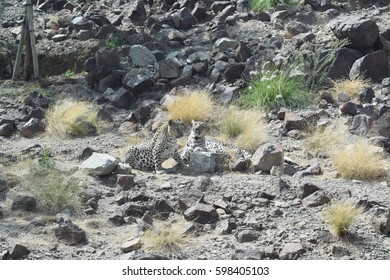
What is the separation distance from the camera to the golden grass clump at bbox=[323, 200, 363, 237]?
36.6 feet

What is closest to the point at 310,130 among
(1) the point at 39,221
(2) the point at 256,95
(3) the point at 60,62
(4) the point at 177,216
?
(2) the point at 256,95

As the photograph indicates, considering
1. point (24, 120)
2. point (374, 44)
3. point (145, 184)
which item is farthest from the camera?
point (374, 44)

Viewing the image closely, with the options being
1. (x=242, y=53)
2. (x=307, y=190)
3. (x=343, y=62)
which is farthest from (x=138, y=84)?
(x=307, y=190)

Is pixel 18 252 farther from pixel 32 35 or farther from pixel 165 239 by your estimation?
pixel 32 35

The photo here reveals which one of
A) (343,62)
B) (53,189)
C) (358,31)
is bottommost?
(343,62)

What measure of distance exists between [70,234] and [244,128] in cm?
526

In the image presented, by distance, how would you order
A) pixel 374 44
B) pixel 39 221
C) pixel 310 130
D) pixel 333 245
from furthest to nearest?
pixel 374 44 → pixel 310 130 → pixel 39 221 → pixel 333 245

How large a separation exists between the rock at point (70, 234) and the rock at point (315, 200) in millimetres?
3010

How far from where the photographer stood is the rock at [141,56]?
63.8 feet

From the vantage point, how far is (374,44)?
18.3 metres

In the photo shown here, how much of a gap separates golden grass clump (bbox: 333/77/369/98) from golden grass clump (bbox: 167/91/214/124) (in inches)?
96.2

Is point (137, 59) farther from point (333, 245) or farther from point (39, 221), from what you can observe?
point (333, 245)

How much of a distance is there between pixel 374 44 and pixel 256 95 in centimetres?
292

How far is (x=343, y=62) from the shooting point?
17875mm
